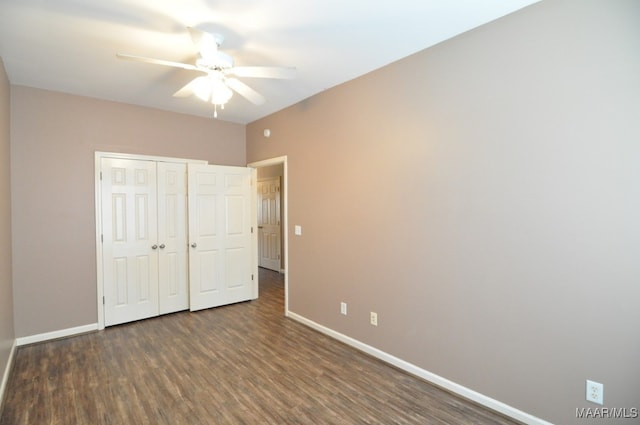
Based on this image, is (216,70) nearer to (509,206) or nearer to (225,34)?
(225,34)

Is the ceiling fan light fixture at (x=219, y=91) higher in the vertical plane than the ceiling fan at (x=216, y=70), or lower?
lower

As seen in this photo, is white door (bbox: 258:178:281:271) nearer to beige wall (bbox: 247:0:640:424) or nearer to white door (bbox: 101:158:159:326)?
white door (bbox: 101:158:159:326)

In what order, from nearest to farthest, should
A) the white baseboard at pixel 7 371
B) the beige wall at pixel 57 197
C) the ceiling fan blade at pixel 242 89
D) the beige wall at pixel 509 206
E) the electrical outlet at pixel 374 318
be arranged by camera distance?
the beige wall at pixel 509 206 < the white baseboard at pixel 7 371 < the ceiling fan blade at pixel 242 89 < the electrical outlet at pixel 374 318 < the beige wall at pixel 57 197

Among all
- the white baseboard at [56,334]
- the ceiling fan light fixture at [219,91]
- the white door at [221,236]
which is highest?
the ceiling fan light fixture at [219,91]

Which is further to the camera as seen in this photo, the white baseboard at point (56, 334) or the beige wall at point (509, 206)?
the white baseboard at point (56, 334)

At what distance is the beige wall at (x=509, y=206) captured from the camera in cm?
176

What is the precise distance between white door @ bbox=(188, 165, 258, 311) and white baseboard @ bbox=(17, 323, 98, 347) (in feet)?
3.80

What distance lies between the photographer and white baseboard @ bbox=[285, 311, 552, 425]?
82.4 inches

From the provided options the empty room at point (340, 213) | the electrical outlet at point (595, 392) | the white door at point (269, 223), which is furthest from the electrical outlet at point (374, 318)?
the white door at point (269, 223)

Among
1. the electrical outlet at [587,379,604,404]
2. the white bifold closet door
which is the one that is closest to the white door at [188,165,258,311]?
the white bifold closet door

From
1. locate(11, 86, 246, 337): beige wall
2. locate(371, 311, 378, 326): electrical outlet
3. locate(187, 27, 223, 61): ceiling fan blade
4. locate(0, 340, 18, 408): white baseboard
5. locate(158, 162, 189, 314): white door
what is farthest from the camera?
locate(158, 162, 189, 314): white door

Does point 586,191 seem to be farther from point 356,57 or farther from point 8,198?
point 8,198

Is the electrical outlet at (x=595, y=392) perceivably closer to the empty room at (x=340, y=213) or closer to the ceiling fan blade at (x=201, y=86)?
the empty room at (x=340, y=213)

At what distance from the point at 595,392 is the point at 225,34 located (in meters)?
3.41
